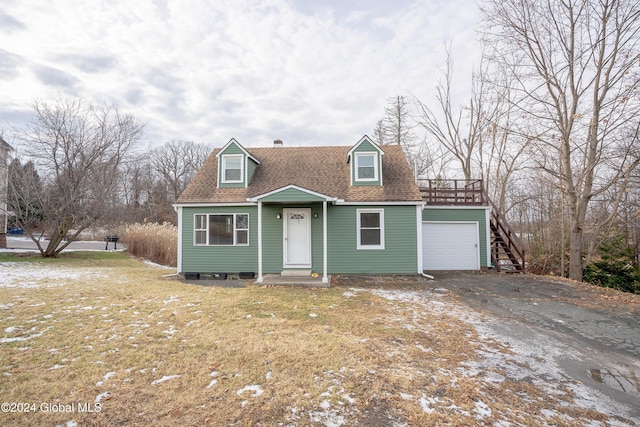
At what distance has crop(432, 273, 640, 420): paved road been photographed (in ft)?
12.3

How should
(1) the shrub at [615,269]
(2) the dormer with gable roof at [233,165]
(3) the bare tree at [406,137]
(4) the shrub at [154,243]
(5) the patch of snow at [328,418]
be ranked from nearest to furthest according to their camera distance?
(5) the patch of snow at [328,418] < (2) the dormer with gable roof at [233,165] < (1) the shrub at [615,269] < (4) the shrub at [154,243] < (3) the bare tree at [406,137]

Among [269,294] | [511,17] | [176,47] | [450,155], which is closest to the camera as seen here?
[269,294]

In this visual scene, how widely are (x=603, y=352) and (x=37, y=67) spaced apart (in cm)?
1931

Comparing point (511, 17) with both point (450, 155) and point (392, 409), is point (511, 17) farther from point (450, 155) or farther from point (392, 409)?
point (392, 409)

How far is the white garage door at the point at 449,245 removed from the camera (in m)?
12.2

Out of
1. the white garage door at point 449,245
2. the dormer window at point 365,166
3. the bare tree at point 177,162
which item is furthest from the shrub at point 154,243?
the bare tree at point 177,162

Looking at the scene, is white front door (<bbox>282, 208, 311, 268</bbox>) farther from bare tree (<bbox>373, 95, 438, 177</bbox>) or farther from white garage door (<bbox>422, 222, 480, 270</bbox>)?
bare tree (<bbox>373, 95, 438, 177</bbox>)

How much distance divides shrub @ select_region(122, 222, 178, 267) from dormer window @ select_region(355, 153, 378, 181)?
35.1 ft

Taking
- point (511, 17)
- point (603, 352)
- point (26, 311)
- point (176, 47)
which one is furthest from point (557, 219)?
point (26, 311)

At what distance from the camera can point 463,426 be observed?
2.63 m

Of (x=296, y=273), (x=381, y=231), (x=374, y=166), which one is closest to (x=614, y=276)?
(x=381, y=231)

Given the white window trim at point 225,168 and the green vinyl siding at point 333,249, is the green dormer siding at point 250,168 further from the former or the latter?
the green vinyl siding at point 333,249

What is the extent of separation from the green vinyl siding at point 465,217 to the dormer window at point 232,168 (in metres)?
7.55

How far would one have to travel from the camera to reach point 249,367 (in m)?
3.66
